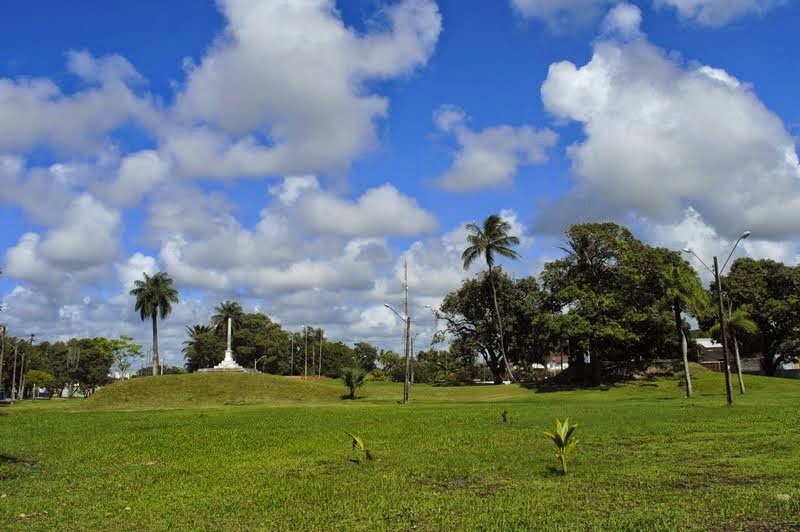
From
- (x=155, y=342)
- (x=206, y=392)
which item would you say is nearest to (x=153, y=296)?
(x=155, y=342)

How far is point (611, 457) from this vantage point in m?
15.1

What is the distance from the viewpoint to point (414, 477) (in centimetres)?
1329

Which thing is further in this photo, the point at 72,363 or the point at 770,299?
the point at 72,363

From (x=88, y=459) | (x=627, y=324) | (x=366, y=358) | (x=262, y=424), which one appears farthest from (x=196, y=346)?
(x=88, y=459)

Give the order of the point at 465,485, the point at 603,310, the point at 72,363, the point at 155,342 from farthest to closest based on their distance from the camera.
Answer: the point at 72,363
the point at 155,342
the point at 603,310
the point at 465,485

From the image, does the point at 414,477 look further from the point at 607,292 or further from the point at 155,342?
the point at 155,342

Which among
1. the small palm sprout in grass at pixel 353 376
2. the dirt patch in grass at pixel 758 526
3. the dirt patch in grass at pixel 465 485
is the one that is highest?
the small palm sprout in grass at pixel 353 376

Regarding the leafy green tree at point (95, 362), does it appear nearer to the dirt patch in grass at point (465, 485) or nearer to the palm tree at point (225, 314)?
the palm tree at point (225, 314)

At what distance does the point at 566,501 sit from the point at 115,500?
25.0 ft

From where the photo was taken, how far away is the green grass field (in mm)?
9469

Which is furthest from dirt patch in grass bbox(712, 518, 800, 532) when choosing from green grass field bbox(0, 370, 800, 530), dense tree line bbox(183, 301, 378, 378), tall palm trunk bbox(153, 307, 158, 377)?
dense tree line bbox(183, 301, 378, 378)

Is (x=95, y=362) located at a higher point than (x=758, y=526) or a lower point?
higher

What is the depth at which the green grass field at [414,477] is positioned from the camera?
947 centimetres

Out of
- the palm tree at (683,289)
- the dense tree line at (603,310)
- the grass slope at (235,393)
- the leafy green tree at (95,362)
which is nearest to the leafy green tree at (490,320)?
the dense tree line at (603,310)
